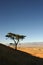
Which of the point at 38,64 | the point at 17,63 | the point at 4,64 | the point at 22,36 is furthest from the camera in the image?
the point at 22,36

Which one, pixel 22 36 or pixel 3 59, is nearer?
pixel 3 59

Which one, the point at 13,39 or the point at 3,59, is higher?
the point at 13,39

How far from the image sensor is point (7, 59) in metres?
21.7

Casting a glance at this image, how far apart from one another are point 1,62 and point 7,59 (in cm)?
163

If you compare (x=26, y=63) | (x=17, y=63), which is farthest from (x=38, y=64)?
(x=17, y=63)

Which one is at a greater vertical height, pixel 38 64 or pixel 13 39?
pixel 13 39

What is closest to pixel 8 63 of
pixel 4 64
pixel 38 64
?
pixel 4 64

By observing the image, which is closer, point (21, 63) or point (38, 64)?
point (21, 63)

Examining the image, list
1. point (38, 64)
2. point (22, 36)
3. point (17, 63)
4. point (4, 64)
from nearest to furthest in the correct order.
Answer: point (4, 64), point (17, 63), point (38, 64), point (22, 36)

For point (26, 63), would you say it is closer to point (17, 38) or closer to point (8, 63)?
point (8, 63)

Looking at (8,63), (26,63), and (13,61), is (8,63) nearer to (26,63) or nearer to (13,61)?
(13,61)

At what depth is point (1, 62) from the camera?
20234 mm

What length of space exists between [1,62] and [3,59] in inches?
33.4

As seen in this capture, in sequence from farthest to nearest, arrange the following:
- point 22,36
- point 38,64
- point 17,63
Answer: point 22,36
point 38,64
point 17,63
